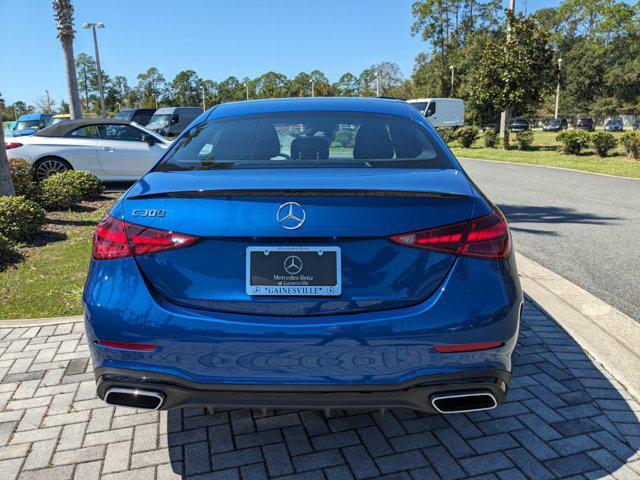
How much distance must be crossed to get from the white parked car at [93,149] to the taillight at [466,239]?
31.3 ft

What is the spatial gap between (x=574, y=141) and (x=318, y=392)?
2111 cm

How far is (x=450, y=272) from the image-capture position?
207 centimetres

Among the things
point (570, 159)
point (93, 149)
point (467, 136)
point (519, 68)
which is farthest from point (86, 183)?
point (519, 68)

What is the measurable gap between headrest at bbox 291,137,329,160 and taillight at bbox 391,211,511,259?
1.03 meters

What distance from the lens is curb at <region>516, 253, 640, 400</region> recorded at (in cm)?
345

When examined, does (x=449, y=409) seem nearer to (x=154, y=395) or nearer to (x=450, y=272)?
(x=450, y=272)

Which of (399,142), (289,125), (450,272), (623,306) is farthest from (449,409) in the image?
(623,306)

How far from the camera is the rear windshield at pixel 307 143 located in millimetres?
2623

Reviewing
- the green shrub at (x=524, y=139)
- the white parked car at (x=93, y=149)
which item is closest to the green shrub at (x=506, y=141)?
the green shrub at (x=524, y=139)

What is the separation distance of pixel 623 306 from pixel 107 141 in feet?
33.1

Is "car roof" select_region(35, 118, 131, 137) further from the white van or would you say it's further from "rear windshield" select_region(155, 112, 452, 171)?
the white van

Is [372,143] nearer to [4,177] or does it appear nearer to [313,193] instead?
[313,193]

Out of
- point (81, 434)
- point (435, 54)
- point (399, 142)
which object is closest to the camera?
point (81, 434)

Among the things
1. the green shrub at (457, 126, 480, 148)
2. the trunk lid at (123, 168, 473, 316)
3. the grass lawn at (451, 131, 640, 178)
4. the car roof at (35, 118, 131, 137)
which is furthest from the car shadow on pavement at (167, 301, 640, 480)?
the green shrub at (457, 126, 480, 148)
